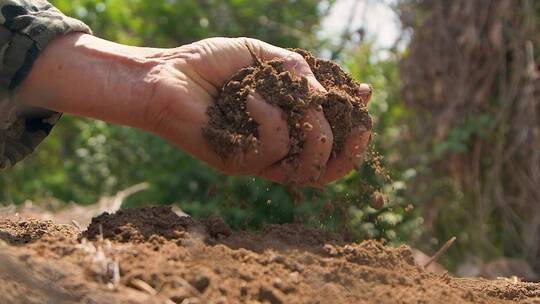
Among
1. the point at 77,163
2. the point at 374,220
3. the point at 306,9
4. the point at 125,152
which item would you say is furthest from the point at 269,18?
the point at 374,220

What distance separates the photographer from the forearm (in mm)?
2623

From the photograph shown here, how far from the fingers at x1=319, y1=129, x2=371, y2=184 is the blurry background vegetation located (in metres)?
3.04

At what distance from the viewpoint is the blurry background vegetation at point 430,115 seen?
6199 millimetres

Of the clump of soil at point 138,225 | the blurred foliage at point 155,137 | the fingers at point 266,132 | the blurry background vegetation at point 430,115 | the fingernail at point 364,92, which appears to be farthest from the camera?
the blurry background vegetation at point 430,115

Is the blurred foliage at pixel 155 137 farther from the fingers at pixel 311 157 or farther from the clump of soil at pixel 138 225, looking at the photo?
the clump of soil at pixel 138 225

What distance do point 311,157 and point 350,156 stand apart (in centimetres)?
18

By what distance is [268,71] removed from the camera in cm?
255

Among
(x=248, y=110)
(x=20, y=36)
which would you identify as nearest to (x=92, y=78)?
(x=20, y=36)

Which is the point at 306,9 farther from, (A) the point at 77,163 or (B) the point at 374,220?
(B) the point at 374,220

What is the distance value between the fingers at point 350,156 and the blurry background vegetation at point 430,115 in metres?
3.04

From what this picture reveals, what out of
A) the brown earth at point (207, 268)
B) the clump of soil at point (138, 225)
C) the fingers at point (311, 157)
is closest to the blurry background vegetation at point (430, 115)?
the fingers at point (311, 157)

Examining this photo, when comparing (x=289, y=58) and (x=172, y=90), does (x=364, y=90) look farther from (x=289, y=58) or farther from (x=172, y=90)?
(x=172, y=90)

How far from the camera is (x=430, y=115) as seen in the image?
6777 mm

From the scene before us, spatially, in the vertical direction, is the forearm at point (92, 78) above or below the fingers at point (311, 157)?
below
